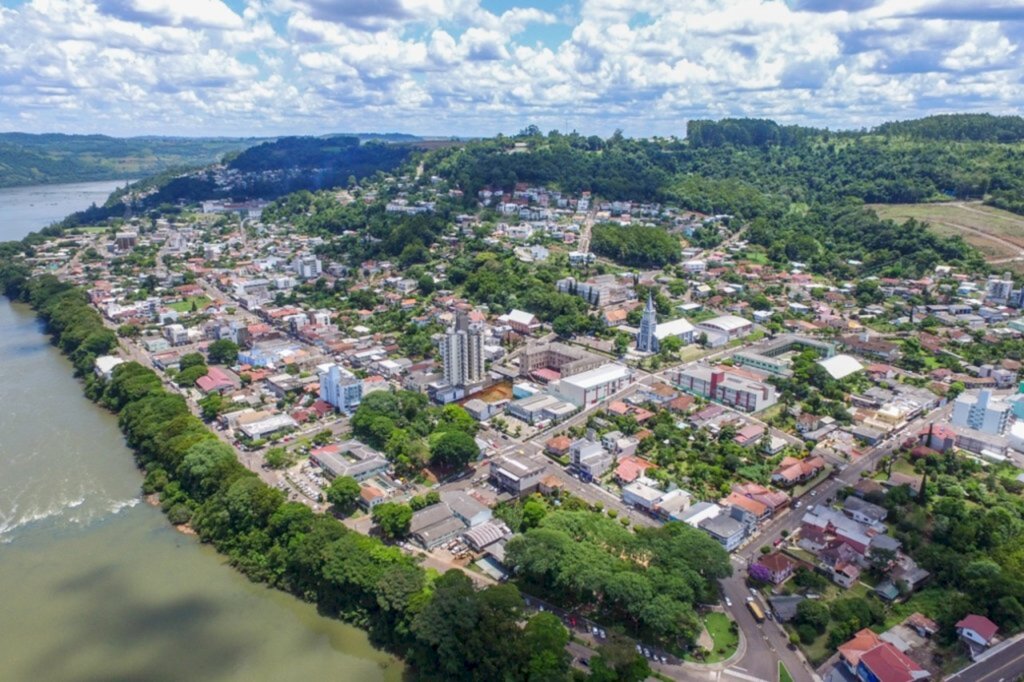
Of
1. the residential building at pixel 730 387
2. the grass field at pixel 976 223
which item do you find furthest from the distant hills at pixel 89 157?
the residential building at pixel 730 387

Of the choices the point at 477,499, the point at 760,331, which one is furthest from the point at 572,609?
the point at 760,331

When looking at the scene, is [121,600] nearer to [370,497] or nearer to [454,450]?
[370,497]

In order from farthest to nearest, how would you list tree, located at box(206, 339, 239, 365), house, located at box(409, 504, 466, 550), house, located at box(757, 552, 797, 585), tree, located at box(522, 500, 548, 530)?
1. tree, located at box(206, 339, 239, 365)
2. tree, located at box(522, 500, 548, 530)
3. house, located at box(409, 504, 466, 550)
4. house, located at box(757, 552, 797, 585)

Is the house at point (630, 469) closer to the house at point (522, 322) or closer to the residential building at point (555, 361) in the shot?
the residential building at point (555, 361)

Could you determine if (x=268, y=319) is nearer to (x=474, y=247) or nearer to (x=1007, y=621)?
(x=474, y=247)

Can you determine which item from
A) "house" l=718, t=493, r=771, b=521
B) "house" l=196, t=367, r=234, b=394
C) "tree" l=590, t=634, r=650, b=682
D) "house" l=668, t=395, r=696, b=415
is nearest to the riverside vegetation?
"tree" l=590, t=634, r=650, b=682

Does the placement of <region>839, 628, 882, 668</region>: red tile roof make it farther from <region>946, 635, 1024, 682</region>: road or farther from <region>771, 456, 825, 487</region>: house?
<region>771, 456, 825, 487</region>: house

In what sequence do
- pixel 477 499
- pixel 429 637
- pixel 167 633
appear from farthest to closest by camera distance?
1. pixel 477 499
2. pixel 167 633
3. pixel 429 637
